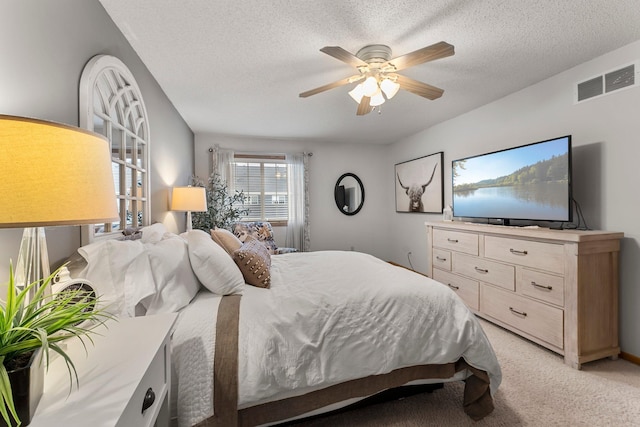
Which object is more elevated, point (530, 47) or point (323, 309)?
point (530, 47)

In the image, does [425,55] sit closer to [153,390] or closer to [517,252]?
[517,252]

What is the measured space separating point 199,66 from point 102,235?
163 centimetres

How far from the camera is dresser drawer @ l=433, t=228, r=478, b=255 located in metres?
3.04

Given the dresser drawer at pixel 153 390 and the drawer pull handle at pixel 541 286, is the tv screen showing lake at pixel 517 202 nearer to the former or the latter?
the drawer pull handle at pixel 541 286

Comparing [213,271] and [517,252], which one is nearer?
[213,271]

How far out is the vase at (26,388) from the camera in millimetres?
588

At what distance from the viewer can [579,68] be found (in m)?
2.54

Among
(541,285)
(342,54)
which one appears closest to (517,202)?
(541,285)

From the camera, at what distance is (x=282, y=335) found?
1396 mm

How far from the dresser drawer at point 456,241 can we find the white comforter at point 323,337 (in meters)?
1.52

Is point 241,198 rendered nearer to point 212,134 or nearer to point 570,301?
point 212,134

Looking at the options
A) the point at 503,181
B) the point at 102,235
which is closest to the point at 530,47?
the point at 503,181

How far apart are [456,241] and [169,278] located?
298cm

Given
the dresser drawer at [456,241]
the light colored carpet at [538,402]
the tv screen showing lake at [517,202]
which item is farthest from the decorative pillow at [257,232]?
the light colored carpet at [538,402]
